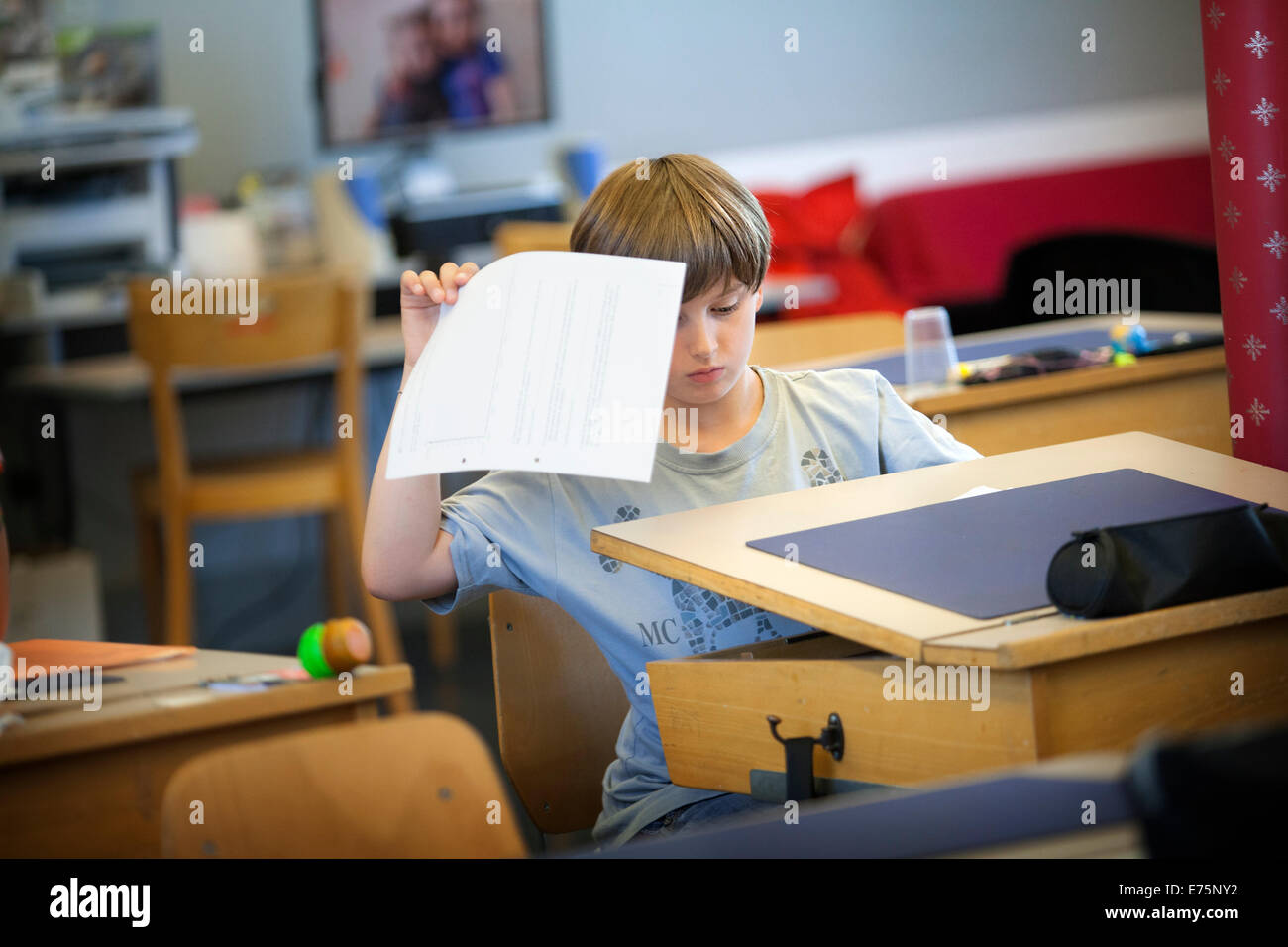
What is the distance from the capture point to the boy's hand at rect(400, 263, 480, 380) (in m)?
1.24

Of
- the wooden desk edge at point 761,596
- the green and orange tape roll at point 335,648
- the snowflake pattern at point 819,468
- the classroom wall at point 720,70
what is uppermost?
the classroom wall at point 720,70

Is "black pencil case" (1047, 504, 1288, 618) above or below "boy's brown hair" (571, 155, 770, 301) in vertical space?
below

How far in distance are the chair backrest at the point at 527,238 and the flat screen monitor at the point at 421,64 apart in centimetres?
109

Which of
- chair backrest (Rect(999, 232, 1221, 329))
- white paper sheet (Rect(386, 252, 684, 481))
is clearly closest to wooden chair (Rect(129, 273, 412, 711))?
chair backrest (Rect(999, 232, 1221, 329))

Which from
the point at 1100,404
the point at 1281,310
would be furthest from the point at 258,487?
the point at 1281,310

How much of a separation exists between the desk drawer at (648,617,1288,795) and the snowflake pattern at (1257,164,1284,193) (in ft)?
2.00

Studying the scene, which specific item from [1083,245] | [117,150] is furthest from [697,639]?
[117,150]

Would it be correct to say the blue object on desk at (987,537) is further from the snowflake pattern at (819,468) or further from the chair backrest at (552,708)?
the chair backrest at (552,708)

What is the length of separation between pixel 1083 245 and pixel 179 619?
2278 mm

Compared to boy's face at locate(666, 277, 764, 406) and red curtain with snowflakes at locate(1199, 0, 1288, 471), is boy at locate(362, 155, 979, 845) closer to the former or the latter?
boy's face at locate(666, 277, 764, 406)

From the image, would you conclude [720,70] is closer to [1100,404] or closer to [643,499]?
[1100,404]

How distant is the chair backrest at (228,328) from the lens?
3.06 meters

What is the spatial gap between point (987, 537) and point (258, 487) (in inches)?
94.8

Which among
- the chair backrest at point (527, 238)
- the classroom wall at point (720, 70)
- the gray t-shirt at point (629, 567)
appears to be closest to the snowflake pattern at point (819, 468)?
the gray t-shirt at point (629, 567)
